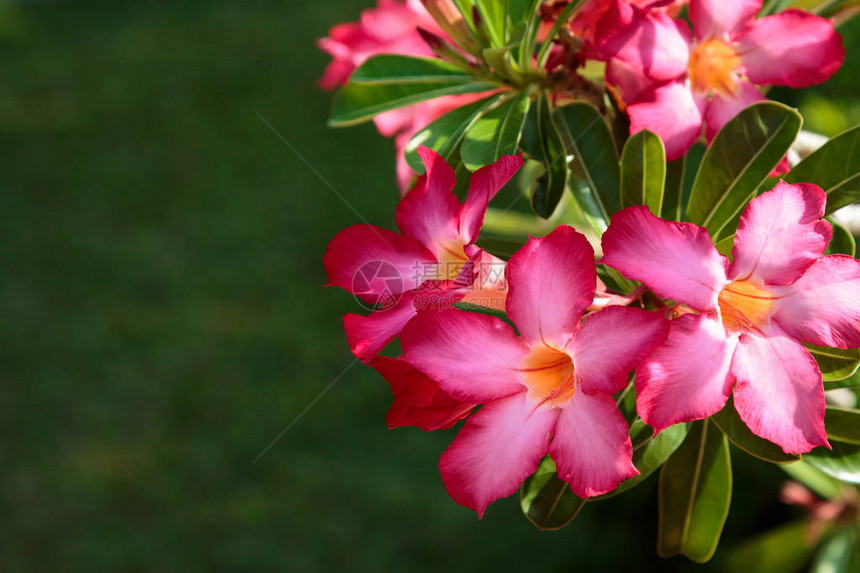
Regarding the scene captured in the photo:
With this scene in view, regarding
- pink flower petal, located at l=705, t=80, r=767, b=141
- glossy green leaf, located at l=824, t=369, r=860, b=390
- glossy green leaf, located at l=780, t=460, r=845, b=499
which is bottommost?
glossy green leaf, located at l=780, t=460, r=845, b=499

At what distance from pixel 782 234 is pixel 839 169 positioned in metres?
0.18

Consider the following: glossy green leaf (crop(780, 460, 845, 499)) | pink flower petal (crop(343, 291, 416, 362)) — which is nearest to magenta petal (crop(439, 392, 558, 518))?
pink flower petal (crop(343, 291, 416, 362))

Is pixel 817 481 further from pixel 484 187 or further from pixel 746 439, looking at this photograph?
pixel 484 187

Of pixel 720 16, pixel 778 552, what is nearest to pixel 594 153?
pixel 720 16

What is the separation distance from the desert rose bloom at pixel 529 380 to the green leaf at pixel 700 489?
29cm

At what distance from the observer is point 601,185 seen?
2.93 ft

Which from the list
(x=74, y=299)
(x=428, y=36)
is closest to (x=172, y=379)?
(x=74, y=299)

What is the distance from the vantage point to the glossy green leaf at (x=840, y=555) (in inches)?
62.5

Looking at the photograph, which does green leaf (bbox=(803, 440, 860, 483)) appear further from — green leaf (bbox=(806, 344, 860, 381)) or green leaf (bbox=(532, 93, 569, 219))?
green leaf (bbox=(532, 93, 569, 219))

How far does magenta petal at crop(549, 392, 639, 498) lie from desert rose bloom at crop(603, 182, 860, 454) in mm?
34

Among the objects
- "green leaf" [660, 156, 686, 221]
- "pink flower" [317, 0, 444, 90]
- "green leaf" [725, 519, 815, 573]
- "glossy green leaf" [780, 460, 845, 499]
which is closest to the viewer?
"green leaf" [660, 156, 686, 221]

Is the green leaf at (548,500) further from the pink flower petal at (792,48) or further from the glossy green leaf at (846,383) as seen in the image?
the pink flower petal at (792,48)

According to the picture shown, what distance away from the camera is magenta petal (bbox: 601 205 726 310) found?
0.60 m

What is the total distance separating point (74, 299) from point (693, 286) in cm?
324
